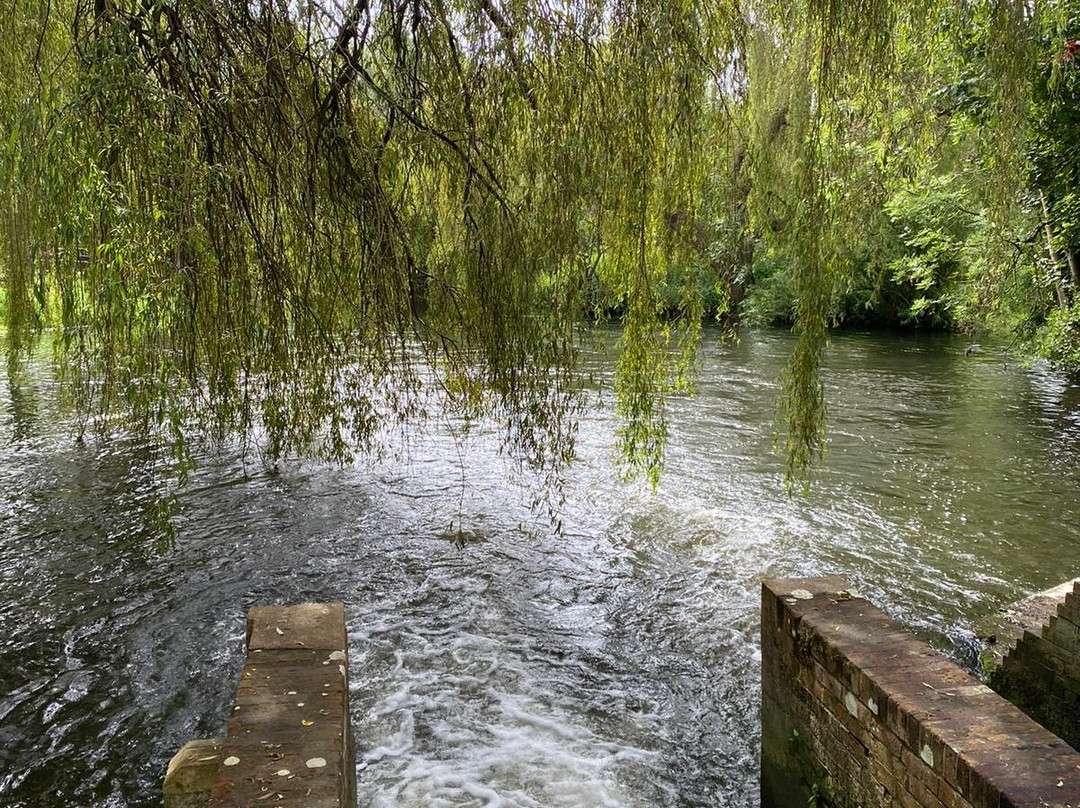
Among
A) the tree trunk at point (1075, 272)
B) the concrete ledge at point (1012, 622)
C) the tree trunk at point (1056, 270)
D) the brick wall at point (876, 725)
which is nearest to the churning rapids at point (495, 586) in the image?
the concrete ledge at point (1012, 622)

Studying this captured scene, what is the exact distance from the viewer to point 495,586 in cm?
617

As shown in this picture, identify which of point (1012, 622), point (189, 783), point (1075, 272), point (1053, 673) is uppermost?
point (1075, 272)

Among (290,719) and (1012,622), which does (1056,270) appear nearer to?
(1012,622)

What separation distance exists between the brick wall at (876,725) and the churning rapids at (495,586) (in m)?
0.67

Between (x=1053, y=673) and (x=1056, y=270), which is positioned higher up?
(x=1056, y=270)

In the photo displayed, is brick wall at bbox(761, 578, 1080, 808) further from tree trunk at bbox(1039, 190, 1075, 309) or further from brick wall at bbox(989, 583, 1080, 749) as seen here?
tree trunk at bbox(1039, 190, 1075, 309)

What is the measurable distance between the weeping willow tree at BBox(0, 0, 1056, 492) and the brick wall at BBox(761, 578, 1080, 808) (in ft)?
3.17

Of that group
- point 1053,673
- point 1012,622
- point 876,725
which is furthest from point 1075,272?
point 876,725

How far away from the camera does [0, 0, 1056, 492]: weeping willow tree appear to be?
248 cm

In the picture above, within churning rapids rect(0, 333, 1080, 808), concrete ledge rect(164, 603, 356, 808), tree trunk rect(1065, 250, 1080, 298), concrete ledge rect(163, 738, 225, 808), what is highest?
tree trunk rect(1065, 250, 1080, 298)

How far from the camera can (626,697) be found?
4625 millimetres

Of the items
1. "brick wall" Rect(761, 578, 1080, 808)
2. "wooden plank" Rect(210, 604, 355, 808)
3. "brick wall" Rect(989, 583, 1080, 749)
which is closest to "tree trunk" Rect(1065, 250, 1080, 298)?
"brick wall" Rect(989, 583, 1080, 749)

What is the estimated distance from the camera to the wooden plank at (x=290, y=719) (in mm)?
2205

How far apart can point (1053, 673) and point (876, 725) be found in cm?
189
